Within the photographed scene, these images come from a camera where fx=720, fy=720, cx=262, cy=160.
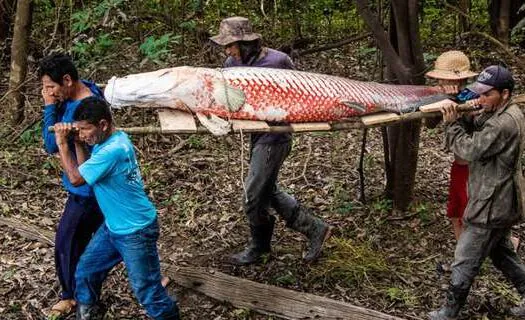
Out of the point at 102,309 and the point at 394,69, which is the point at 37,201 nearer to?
the point at 102,309

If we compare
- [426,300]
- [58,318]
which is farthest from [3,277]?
[426,300]

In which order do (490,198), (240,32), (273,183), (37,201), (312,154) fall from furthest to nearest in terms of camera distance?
(312,154)
(37,201)
(273,183)
(240,32)
(490,198)

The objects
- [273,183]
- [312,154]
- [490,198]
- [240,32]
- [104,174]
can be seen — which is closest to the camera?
[104,174]

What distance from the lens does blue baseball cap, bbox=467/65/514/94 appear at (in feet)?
13.2

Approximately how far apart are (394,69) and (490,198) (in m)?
1.42

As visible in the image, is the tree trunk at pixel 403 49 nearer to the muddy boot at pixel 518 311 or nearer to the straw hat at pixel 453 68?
the straw hat at pixel 453 68

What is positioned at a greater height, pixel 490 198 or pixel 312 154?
pixel 490 198

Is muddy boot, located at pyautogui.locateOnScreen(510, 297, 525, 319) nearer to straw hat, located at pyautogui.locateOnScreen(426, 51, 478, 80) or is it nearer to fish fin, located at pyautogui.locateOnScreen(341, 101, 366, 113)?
straw hat, located at pyautogui.locateOnScreen(426, 51, 478, 80)

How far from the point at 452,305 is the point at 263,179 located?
149 centimetres

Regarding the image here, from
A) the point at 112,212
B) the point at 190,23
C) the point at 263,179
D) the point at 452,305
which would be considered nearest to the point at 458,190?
the point at 452,305

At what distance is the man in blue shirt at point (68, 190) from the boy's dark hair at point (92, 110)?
277 millimetres

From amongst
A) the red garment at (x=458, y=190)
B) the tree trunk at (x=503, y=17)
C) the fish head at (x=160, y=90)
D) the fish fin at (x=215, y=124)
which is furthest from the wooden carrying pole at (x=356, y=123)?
the tree trunk at (x=503, y=17)

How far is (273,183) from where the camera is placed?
201 inches

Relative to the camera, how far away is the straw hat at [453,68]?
14.2ft
